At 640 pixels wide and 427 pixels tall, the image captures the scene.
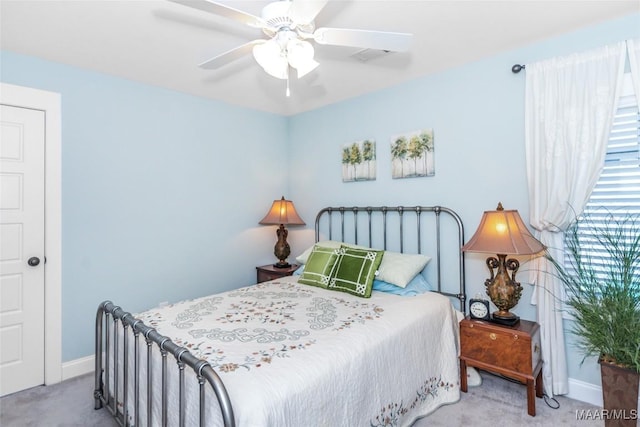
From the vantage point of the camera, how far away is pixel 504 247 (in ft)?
7.03

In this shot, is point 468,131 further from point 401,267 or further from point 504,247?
point 401,267

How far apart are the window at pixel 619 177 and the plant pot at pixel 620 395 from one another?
2.31ft

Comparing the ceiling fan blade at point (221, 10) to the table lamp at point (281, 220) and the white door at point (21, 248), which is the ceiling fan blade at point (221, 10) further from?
the table lamp at point (281, 220)

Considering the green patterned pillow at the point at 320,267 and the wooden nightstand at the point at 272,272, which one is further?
the wooden nightstand at the point at 272,272

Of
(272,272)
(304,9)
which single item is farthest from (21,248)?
(304,9)

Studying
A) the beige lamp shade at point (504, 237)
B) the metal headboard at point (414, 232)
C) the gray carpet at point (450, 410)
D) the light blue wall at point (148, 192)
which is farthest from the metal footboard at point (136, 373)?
the metal headboard at point (414, 232)

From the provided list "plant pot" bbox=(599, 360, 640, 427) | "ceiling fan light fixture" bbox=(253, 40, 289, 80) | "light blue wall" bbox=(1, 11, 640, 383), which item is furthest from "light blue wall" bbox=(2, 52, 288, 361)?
"plant pot" bbox=(599, 360, 640, 427)

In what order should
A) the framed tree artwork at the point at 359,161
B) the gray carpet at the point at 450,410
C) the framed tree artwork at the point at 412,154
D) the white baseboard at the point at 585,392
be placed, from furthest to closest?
1. the framed tree artwork at the point at 359,161
2. the framed tree artwork at the point at 412,154
3. the white baseboard at the point at 585,392
4. the gray carpet at the point at 450,410

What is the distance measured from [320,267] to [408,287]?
29.9 inches

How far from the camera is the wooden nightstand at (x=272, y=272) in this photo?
3576 millimetres

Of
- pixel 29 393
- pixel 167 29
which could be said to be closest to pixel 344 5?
pixel 167 29

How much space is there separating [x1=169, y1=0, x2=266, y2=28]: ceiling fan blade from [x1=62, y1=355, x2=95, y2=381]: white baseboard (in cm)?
288

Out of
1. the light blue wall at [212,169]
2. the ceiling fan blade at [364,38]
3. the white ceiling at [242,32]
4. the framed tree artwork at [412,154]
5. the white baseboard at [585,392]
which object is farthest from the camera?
the framed tree artwork at [412,154]

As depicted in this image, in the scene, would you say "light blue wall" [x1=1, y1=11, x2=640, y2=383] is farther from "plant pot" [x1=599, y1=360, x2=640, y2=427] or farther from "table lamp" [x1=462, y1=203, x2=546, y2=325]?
"plant pot" [x1=599, y1=360, x2=640, y2=427]
